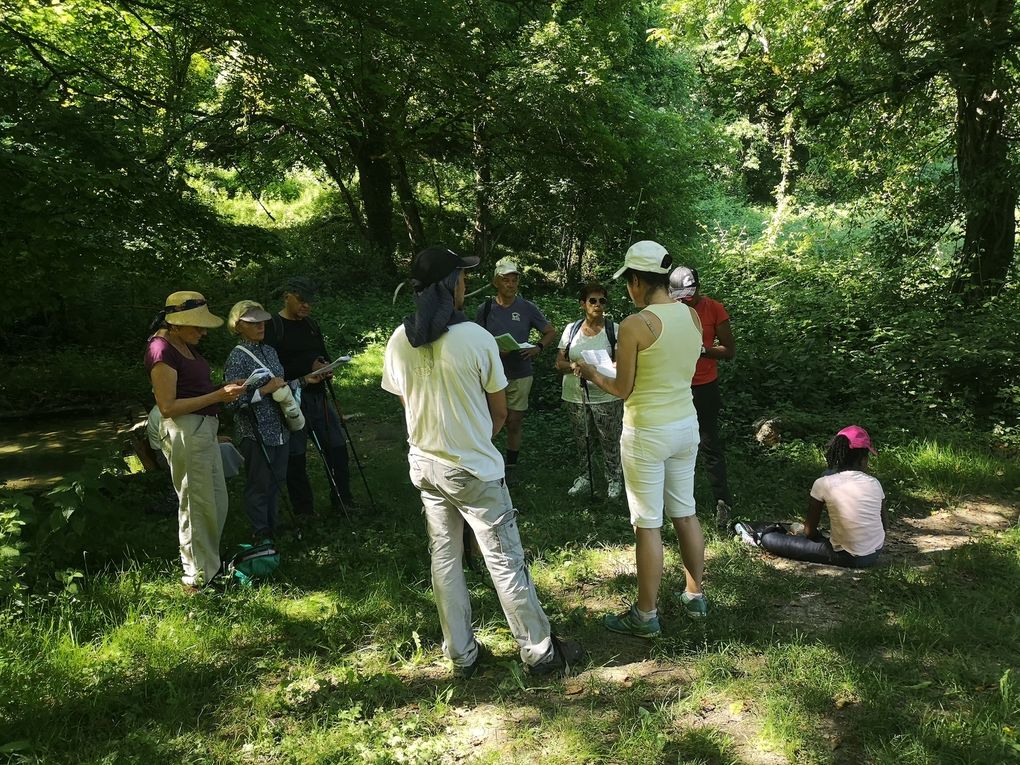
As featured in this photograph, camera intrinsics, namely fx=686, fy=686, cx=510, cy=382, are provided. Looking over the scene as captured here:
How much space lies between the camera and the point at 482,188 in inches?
578

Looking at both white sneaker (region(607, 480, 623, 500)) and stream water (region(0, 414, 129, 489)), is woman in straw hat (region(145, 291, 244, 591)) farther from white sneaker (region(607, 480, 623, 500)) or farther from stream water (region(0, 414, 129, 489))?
stream water (region(0, 414, 129, 489))

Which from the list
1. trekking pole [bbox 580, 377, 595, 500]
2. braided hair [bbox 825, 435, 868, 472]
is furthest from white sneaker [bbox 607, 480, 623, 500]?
braided hair [bbox 825, 435, 868, 472]

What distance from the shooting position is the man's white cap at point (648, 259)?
3.30 meters

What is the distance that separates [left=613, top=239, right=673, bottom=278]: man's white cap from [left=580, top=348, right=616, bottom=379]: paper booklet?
1.35 m

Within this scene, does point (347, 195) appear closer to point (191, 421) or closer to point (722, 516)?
point (191, 421)

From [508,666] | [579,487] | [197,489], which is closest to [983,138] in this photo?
[579,487]

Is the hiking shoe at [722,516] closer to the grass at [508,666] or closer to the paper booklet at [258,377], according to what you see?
the grass at [508,666]

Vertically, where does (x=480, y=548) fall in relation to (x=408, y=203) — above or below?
below

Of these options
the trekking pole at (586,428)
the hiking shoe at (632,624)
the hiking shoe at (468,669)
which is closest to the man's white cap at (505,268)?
the trekking pole at (586,428)

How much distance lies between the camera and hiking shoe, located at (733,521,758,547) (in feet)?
15.5

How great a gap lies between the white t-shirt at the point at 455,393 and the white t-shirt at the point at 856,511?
2401 mm

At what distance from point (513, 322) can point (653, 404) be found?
8.55 feet

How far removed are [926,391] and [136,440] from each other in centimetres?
807

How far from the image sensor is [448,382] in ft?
10.1
